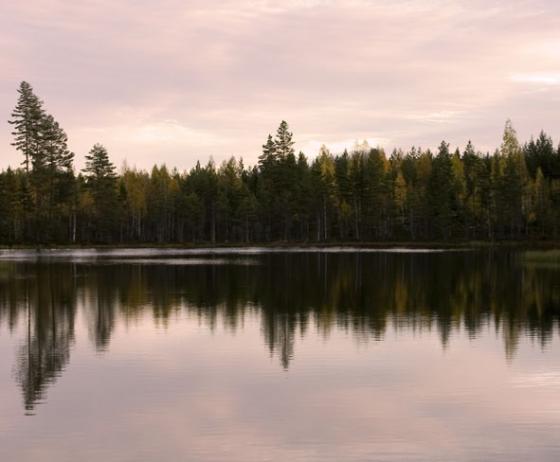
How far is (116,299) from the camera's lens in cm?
4162

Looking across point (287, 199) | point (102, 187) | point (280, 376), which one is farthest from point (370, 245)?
point (280, 376)

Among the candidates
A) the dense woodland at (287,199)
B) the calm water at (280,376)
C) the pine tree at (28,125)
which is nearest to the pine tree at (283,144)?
the dense woodland at (287,199)

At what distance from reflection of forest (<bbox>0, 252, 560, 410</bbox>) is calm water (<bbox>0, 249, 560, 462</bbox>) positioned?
0.56 ft

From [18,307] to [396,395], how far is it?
2554 cm

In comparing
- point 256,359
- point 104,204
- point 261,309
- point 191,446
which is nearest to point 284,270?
point 261,309

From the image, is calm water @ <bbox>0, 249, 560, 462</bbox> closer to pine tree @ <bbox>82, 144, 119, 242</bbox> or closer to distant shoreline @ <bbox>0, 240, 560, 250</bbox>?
distant shoreline @ <bbox>0, 240, 560, 250</bbox>

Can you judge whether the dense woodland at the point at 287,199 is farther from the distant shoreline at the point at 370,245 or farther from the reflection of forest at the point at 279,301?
the reflection of forest at the point at 279,301

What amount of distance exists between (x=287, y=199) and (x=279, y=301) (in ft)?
372

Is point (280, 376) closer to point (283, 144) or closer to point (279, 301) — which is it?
point (279, 301)

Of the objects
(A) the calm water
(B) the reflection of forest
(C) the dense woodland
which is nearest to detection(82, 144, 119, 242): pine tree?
(C) the dense woodland

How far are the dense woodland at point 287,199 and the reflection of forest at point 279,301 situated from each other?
5815 centimetres

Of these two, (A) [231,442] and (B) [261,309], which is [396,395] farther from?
(B) [261,309]

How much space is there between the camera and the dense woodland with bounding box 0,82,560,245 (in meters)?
120

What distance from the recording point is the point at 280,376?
70.6 ft
